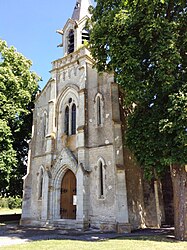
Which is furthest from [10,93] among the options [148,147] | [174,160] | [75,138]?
[174,160]

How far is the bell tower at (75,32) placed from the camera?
21359 mm

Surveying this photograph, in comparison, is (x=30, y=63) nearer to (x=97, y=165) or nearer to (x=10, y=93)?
(x=10, y=93)

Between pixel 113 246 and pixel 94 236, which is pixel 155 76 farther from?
pixel 94 236

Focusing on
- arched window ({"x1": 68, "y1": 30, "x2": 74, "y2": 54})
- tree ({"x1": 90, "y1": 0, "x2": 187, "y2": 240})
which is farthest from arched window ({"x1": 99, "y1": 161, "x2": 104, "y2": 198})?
arched window ({"x1": 68, "y1": 30, "x2": 74, "y2": 54})

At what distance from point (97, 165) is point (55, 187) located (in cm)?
411

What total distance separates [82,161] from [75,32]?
1237cm

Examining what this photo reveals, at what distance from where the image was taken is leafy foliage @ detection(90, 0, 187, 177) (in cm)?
1087

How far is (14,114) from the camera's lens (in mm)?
20797

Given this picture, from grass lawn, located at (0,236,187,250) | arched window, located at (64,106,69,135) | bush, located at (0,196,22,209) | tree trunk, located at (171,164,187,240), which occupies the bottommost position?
bush, located at (0,196,22,209)

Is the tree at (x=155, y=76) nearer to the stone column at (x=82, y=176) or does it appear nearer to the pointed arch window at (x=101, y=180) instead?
the pointed arch window at (x=101, y=180)

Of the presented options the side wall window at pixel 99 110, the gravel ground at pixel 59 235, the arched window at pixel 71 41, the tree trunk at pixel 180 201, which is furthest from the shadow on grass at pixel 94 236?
the arched window at pixel 71 41

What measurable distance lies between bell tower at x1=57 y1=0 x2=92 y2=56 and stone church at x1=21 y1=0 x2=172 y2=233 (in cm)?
10

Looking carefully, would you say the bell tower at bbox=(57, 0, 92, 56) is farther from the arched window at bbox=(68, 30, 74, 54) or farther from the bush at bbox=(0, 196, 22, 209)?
the bush at bbox=(0, 196, 22, 209)

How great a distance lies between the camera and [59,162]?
1762cm
